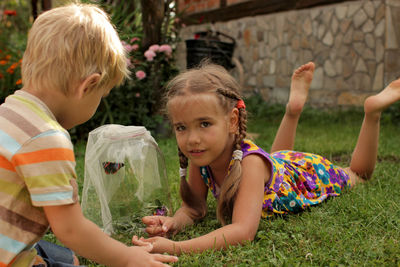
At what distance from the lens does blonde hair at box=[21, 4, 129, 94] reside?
4.44 ft

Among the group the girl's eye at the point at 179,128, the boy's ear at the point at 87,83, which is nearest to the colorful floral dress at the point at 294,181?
the girl's eye at the point at 179,128

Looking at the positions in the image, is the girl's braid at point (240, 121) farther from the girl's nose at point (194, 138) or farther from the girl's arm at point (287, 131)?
the girl's arm at point (287, 131)

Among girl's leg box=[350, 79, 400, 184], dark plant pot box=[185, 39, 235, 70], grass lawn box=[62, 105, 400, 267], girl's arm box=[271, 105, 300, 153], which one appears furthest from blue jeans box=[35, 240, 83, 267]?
dark plant pot box=[185, 39, 235, 70]

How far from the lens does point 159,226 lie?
2.08 m

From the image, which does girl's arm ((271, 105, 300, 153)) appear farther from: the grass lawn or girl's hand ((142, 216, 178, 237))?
girl's hand ((142, 216, 178, 237))

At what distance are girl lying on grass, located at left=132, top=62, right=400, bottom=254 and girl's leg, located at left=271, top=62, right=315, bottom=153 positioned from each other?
0.49 metres

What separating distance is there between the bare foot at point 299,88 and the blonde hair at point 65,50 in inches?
68.8

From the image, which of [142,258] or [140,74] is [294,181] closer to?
[142,258]

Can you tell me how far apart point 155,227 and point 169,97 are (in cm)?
63

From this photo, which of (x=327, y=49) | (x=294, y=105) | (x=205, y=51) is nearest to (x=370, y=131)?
(x=294, y=105)

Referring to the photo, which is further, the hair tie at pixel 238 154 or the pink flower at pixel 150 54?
the pink flower at pixel 150 54

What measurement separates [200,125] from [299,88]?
1243 mm

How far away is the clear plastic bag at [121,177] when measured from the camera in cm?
216

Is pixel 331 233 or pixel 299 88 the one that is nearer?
pixel 331 233
